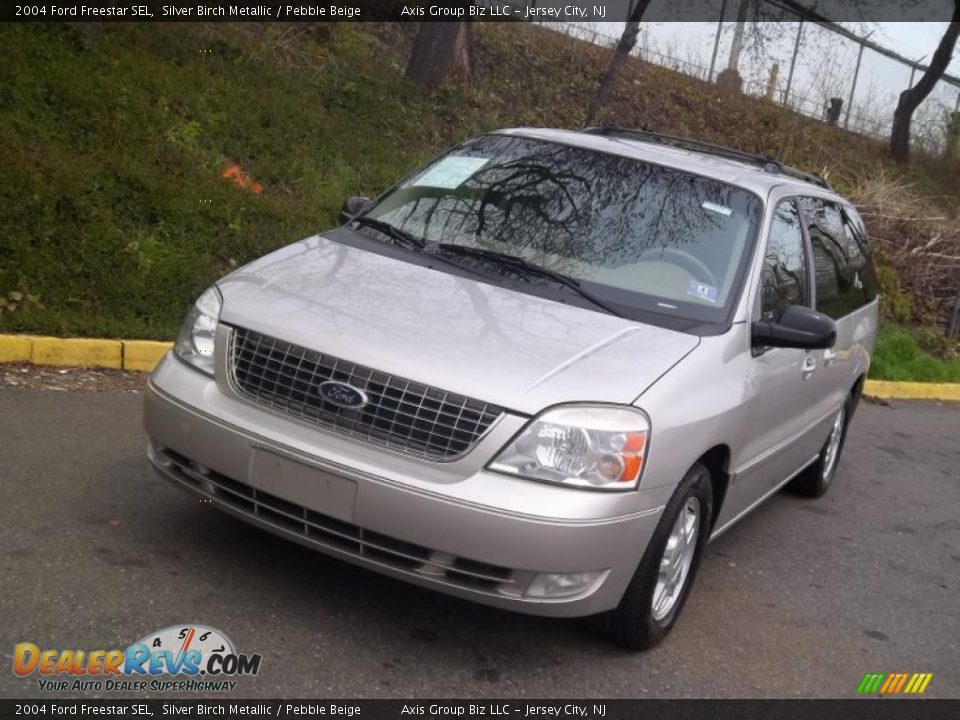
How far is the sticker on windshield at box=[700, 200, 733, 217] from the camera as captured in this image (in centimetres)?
523

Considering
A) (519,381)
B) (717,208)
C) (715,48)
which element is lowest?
(519,381)

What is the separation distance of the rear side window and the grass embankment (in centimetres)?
420

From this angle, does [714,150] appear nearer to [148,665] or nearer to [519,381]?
[519,381]

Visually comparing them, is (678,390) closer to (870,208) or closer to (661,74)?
(870,208)

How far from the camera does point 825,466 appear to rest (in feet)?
24.0

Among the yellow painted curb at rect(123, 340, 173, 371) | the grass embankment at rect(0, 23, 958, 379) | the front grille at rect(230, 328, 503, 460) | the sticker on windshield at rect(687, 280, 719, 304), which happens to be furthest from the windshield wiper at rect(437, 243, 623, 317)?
the grass embankment at rect(0, 23, 958, 379)

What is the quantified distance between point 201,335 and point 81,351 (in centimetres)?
326

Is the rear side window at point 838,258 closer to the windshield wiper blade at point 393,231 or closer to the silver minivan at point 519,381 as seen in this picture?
the silver minivan at point 519,381

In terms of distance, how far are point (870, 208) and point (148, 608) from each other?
46.2 feet

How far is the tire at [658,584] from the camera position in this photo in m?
4.17

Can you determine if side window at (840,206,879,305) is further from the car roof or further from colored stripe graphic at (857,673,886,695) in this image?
colored stripe graphic at (857,673,886,695)

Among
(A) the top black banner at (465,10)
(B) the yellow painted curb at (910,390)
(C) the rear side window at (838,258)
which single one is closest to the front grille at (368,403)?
(C) the rear side window at (838,258)

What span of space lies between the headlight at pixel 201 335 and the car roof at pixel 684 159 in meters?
1.99
